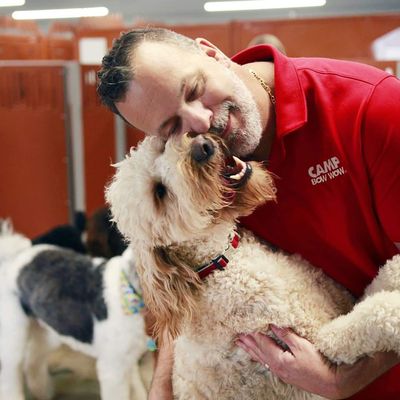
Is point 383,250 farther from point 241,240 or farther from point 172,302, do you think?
point 172,302

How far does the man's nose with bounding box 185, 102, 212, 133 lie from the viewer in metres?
1.14

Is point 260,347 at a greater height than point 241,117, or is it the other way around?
point 241,117

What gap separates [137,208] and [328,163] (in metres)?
0.48

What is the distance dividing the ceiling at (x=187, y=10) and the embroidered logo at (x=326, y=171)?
12079 millimetres

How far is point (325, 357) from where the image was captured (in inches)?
46.0

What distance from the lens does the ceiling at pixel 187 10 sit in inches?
492

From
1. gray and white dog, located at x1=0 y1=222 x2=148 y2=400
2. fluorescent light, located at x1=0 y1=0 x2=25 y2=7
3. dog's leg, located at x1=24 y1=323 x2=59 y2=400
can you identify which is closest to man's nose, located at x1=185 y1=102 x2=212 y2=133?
gray and white dog, located at x1=0 y1=222 x2=148 y2=400

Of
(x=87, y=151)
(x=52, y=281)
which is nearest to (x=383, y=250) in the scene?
(x=52, y=281)

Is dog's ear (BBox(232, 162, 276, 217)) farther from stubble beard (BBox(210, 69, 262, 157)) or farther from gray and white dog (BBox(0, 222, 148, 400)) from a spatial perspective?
gray and white dog (BBox(0, 222, 148, 400))

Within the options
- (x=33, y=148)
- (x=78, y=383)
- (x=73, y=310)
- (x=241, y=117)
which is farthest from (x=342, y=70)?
(x=33, y=148)

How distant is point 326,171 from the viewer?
45.9 inches

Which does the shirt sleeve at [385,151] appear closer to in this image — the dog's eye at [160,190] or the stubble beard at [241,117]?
the stubble beard at [241,117]

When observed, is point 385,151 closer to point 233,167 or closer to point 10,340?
point 233,167

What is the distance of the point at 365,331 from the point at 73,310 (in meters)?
1.66
